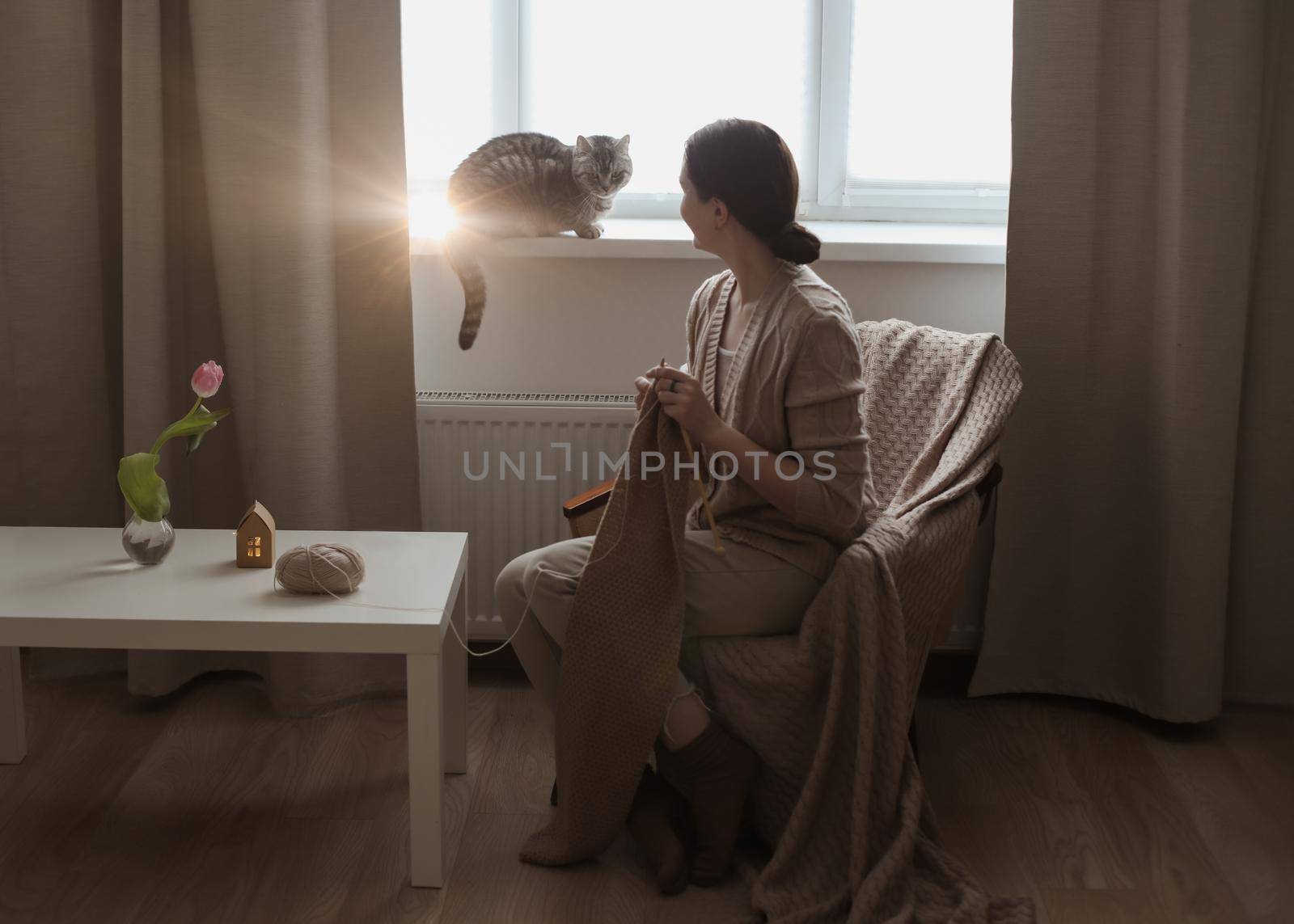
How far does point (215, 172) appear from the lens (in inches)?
87.1

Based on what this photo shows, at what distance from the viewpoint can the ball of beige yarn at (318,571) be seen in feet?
5.87

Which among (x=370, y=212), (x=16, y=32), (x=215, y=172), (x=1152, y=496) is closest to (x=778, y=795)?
(x=1152, y=496)

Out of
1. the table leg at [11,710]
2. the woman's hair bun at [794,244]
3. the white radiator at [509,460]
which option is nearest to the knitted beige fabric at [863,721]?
the woman's hair bun at [794,244]

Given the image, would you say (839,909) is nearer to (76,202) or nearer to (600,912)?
(600,912)

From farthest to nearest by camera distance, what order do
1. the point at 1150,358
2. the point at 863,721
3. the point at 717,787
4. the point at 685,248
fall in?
the point at 685,248 → the point at 1150,358 → the point at 717,787 → the point at 863,721

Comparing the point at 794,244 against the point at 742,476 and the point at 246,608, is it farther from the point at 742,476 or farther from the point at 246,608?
the point at 246,608

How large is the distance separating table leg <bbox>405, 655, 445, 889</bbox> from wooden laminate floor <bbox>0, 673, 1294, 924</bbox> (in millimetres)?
43

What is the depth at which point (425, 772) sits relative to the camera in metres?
1.76

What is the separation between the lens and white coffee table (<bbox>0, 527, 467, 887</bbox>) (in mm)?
1708

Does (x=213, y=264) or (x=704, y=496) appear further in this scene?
(x=213, y=264)

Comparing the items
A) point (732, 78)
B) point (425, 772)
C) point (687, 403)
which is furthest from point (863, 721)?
point (732, 78)

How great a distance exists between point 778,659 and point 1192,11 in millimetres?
1317

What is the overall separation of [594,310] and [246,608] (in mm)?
1017

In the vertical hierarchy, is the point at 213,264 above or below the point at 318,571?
above
